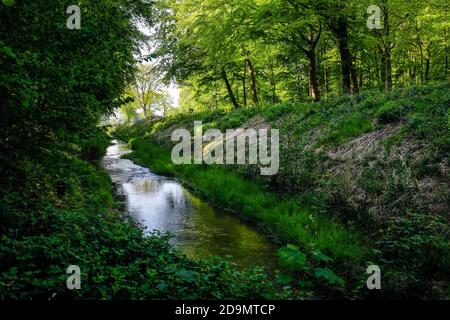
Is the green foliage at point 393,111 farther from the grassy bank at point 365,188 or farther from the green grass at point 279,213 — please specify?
the green grass at point 279,213

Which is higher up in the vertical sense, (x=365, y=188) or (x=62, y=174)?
(x=62, y=174)

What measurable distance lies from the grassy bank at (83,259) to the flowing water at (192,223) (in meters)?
0.89

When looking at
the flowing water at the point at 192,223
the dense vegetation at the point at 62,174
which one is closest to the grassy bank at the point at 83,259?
the dense vegetation at the point at 62,174

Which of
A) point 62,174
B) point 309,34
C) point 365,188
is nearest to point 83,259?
point 62,174

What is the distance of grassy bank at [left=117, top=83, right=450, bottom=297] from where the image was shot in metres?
6.43

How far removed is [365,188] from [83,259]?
6206 millimetres

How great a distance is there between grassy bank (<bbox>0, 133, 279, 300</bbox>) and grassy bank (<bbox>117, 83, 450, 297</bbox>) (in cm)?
215

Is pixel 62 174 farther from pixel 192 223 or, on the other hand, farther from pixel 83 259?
pixel 192 223

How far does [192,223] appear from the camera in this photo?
10570 mm

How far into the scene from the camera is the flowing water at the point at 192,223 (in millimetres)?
8320
